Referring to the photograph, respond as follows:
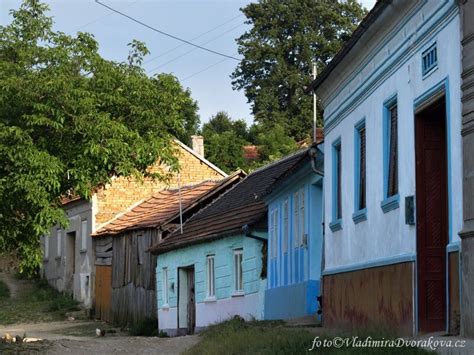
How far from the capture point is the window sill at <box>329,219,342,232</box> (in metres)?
17.1

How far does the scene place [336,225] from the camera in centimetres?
1725

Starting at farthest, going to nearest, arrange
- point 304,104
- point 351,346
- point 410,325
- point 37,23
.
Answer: point 304,104
point 37,23
point 410,325
point 351,346

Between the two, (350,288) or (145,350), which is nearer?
(350,288)

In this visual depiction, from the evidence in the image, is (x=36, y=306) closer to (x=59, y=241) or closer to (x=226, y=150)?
(x=59, y=241)

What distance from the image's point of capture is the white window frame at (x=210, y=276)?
91.9ft

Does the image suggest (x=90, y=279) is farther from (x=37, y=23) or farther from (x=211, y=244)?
(x=37, y=23)

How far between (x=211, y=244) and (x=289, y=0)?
3675cm

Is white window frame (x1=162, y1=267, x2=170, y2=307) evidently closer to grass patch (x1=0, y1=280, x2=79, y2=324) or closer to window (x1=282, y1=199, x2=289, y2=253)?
grass patch (x1=0, y1=280, x2=79, y2=324)

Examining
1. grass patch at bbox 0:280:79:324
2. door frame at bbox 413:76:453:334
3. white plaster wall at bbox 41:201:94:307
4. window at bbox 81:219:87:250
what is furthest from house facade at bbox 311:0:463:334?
window at bbox 81:219:87:250

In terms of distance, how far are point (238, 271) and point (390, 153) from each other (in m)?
12.6

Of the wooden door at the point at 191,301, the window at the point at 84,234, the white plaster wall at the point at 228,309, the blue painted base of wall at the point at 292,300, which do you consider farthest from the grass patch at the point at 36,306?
the blue painted base of wall at the point at 292,300

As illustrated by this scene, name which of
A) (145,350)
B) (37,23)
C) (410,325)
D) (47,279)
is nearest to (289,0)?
(47,279)

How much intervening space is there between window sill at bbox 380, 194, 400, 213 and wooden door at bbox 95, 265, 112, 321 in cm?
2553

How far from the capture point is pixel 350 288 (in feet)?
51.7
